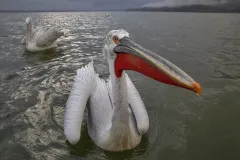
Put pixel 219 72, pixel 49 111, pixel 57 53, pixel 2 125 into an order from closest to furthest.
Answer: pixel 2 125
pixel 49 111
pixel 219 72
pixel 57 53

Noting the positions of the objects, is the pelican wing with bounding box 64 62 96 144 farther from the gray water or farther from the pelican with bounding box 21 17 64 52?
the pelican with bounding box 21 17 64 52

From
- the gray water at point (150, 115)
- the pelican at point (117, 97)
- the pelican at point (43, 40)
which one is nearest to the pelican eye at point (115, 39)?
the pelican at point (117, 97)

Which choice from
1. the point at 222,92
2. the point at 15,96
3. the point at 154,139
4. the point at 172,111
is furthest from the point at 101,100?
the point at 222,92

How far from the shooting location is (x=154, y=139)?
4.32m

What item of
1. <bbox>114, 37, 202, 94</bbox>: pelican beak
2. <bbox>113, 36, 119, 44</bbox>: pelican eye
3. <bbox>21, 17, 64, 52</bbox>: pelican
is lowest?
<bbox>21, 17, 64, 52</bbox>: pelican

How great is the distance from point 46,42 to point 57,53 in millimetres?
670

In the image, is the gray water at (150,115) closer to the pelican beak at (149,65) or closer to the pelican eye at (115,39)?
the pelican beak at (149,65)

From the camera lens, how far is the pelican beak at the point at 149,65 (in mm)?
2580

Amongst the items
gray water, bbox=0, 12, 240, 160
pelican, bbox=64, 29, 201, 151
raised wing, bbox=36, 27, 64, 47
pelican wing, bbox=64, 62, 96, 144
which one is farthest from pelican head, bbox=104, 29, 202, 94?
raised wing, bbox=36, 27, 64, 47

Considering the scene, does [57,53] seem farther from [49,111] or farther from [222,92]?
[222,92]

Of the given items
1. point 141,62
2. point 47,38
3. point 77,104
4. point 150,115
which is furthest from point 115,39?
point 47,38

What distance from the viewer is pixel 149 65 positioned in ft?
9.56

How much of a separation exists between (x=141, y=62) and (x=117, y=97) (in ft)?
2.51

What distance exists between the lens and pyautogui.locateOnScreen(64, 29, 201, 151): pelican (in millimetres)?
2863
